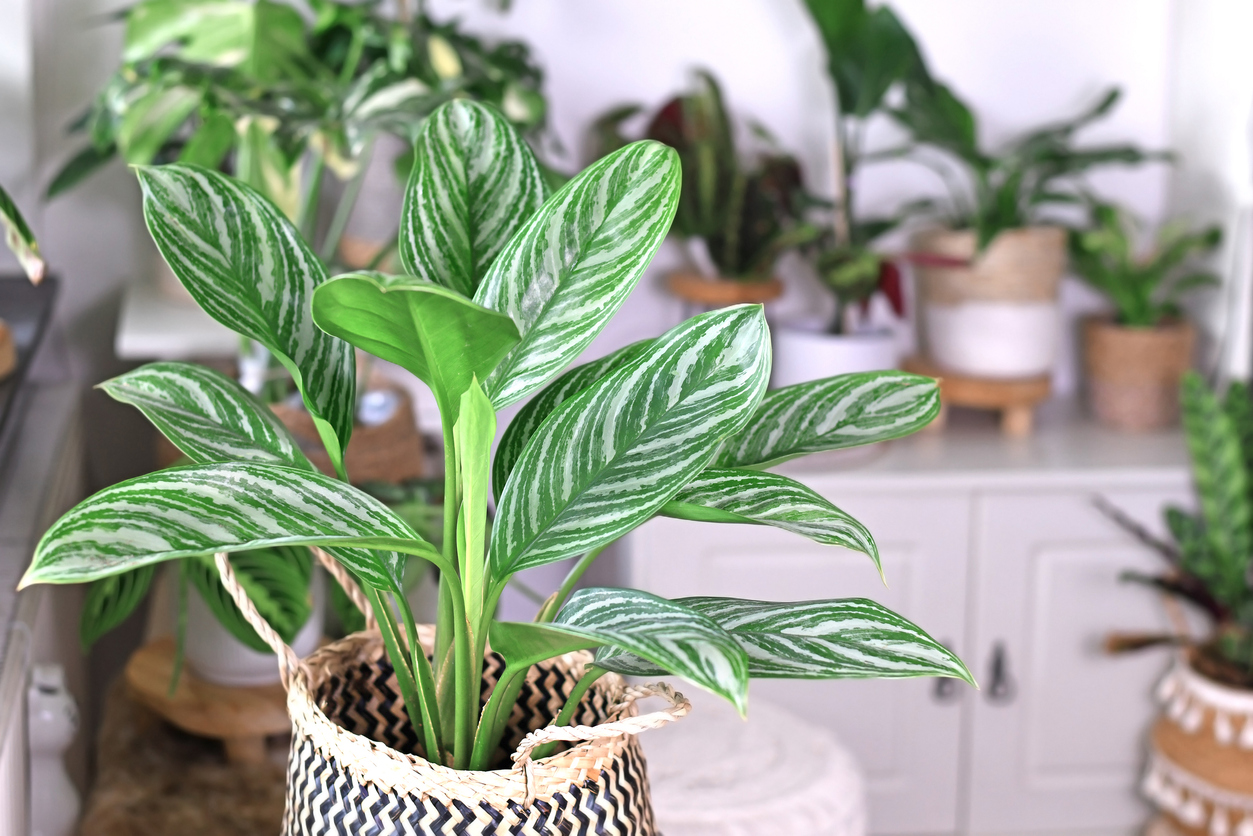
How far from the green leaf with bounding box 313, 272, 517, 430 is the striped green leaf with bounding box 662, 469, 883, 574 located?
12cm

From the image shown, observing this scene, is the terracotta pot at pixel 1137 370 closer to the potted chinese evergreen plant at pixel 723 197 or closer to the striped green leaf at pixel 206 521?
the potted chinese evergreen plant at pixel 723 197

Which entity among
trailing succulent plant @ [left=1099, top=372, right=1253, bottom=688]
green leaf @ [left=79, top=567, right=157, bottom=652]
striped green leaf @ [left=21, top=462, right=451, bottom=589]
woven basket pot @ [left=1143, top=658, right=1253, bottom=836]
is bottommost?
woven basket pot @ [left=1143, top=658, right=1253, bottom=836]

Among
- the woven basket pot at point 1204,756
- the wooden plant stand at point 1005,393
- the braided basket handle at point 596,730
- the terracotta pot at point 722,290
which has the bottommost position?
the woven basket pot at point 1204,756

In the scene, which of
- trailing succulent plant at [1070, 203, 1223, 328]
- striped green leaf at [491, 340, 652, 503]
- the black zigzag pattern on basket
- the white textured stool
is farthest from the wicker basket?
trailing succulent plant at [1070, 203, 1223, 328]

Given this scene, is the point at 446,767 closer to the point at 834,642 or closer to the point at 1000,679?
the point at 834,642

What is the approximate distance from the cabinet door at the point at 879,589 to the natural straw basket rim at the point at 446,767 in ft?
3.76

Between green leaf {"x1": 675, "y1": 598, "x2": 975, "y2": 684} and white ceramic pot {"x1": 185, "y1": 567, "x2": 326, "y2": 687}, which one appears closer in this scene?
green leaf {"x1": 675, "y1": 598, "x2": 975, "y2": 684}

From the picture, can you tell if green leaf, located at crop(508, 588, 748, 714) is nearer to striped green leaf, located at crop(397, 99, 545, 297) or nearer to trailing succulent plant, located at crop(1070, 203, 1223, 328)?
striped green leaf, located at crop(397, 99, 545, 297)

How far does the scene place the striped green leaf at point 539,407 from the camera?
546 mm

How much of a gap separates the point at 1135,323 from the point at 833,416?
1.51 meters

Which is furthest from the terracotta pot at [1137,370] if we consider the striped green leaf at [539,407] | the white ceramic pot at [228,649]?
the striped green leaf at [539,407]

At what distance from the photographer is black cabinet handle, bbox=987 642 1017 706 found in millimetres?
1733

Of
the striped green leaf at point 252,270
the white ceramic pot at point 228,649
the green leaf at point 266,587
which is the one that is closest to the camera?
the striped green leaf at point 252,270

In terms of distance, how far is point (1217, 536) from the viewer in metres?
1.64
